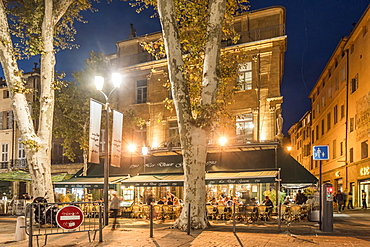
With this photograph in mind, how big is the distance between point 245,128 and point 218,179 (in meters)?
4.88

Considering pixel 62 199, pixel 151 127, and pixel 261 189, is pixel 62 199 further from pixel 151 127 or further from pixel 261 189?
pixel 261 189

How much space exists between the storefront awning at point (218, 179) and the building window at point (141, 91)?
706 centimetres

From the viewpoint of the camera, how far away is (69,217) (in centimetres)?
934

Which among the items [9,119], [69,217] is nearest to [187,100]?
[69,217]

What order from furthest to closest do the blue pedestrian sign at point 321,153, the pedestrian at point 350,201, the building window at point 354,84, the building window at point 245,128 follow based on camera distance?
1. the building window at point 354,84
2. the pedestrian at point 350,201
3. the building window at point 245,128
4. the blue pedestrian sign at point 321,153

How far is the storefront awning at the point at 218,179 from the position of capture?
17.9m

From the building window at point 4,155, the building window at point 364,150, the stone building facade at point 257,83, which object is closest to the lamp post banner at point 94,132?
the stone building facade at point 257,83

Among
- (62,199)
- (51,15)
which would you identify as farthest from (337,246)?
(62,199)

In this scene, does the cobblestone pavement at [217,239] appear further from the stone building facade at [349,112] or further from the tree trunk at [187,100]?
the stone building facade at [349,112]

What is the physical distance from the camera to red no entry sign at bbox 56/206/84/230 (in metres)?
9.20

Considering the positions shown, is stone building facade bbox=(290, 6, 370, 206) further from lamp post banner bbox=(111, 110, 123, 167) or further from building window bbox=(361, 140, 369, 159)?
lamp post banner bbox=(111, 110, 123, 167)

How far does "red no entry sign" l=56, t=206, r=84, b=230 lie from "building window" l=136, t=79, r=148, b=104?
17.7 metres

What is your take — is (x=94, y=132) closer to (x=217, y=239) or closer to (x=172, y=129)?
(x=217, y=239)

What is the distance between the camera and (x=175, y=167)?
74.6ft
